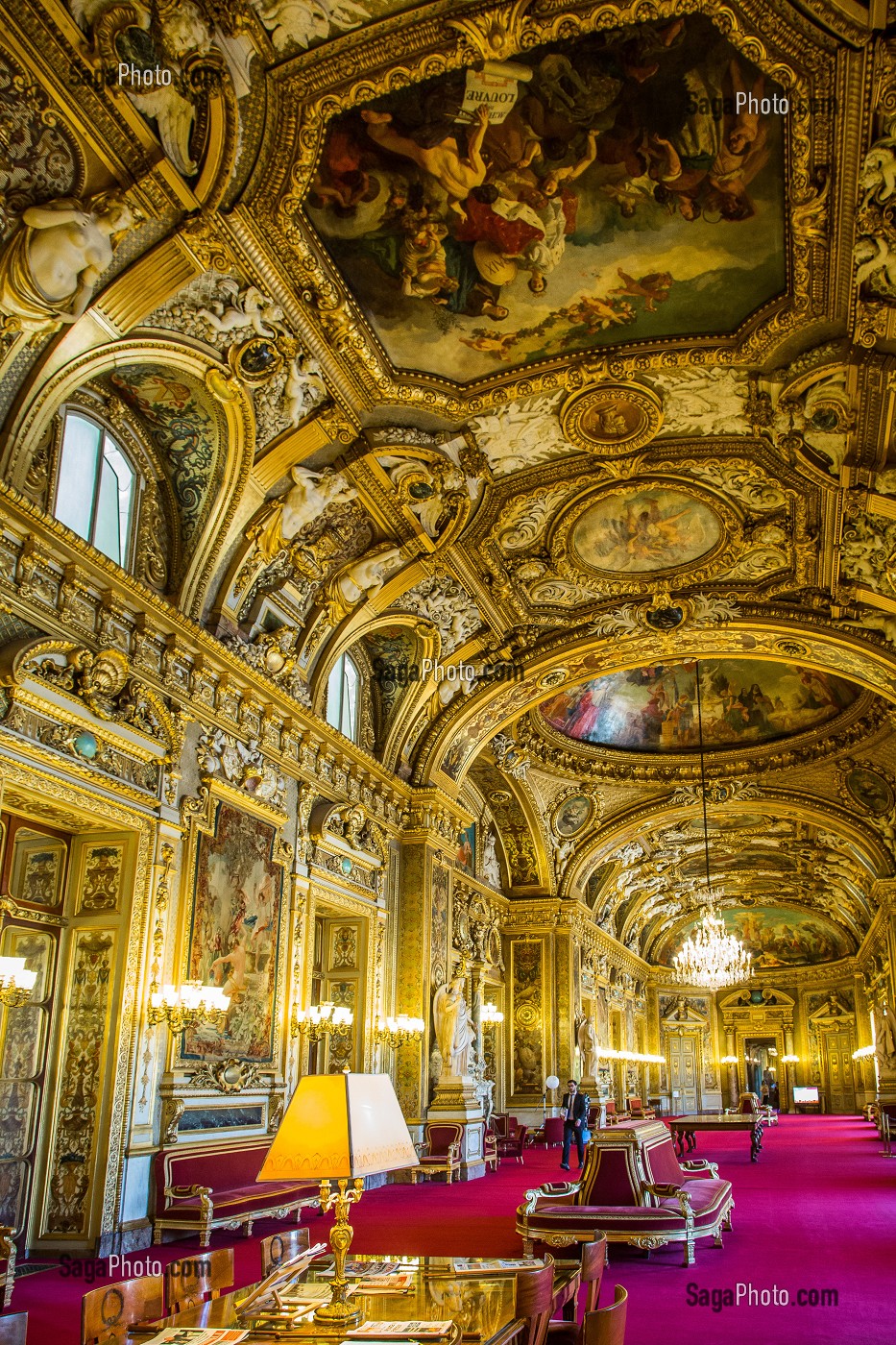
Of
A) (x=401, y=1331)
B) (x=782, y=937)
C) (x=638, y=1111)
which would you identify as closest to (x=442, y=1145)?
(x=401, y=1331)

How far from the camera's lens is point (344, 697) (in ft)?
52.6

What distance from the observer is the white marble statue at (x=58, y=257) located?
7863 mm

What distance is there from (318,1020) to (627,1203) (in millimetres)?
5325

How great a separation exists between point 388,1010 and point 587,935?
14.1 m

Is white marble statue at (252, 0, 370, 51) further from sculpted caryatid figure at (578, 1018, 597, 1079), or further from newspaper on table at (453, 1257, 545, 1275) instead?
sculpted caryatid figure at (578, 1018, 597, 1079)

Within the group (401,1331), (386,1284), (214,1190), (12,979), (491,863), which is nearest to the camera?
(401,1331)

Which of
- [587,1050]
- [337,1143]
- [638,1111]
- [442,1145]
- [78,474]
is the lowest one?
[638,1111]

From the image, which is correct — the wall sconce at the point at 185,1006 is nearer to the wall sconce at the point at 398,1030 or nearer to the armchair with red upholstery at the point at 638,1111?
the wall sconce at the point at 398,1030

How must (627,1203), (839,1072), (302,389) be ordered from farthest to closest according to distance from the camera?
(839,1072)
(302,389)
(627,1203)

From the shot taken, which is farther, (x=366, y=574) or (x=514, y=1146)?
(x=514, y=1146)

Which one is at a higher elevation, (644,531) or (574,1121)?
(644,531)

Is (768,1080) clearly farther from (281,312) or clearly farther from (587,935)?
(281,312)

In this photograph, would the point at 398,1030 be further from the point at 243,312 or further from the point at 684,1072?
the point at 684,1072

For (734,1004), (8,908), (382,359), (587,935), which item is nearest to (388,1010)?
(8,908)
